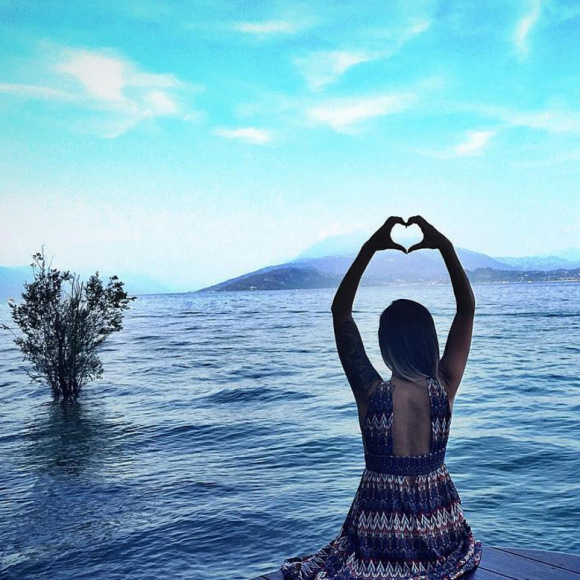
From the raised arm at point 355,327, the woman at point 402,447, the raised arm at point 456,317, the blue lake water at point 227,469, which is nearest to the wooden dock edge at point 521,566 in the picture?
the woman at point 402,447

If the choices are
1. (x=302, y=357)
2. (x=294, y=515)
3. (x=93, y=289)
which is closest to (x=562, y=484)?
(x=294, y=515)

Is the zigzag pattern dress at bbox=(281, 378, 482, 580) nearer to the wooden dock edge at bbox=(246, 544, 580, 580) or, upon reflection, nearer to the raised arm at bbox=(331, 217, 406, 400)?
the raised arm at bbox=(331, 217, 406, 400)

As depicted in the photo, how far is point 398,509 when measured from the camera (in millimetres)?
3561

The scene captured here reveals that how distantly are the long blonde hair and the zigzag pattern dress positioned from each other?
4.2 inches

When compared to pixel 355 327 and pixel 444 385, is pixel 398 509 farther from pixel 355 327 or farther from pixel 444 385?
pixel 355 327

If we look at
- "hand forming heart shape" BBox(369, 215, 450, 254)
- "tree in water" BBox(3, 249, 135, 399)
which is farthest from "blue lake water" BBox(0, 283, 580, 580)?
"hand forming heart shape" BBox(369, 215, 450, 254)

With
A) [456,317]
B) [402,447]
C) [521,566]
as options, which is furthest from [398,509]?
[521,566]

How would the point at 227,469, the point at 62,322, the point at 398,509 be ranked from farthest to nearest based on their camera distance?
the point at 62,322 < the point at 227,469 < the point at 398,509

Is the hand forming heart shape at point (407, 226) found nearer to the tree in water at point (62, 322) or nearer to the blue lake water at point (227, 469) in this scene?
the blue lake water at point (227, 469)

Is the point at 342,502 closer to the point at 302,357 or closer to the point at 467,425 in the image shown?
the point at 467,425

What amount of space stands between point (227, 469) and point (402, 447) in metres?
9.17

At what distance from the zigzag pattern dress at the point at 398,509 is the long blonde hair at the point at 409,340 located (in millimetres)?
106

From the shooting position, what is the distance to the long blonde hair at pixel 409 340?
3.44 m

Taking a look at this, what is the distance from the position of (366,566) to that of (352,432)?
37.7 ft
